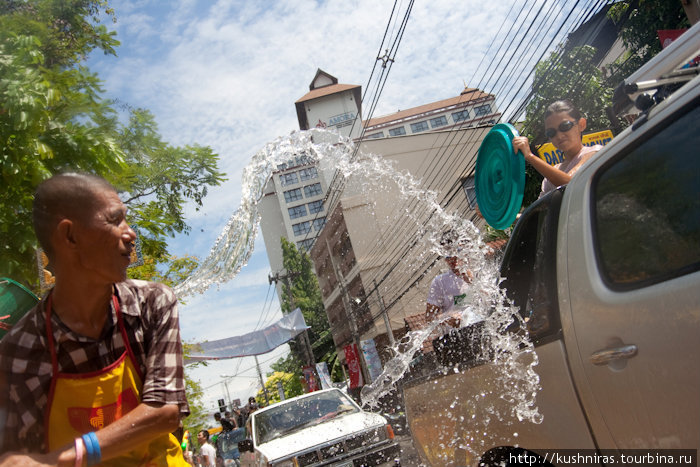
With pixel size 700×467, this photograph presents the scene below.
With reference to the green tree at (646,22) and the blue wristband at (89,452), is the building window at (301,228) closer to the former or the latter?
the green tree at (646,22)

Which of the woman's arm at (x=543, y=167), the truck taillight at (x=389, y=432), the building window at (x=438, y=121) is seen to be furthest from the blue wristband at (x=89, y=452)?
the building window at (x=438, y=121)

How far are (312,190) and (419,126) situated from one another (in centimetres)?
1811

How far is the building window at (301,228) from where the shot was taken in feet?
268

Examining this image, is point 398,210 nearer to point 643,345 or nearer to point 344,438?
point 344,438

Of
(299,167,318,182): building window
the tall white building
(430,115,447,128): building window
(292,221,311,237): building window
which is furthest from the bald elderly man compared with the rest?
(430,115,447,128): building window

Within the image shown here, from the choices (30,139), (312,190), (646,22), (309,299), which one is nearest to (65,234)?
(30,139)

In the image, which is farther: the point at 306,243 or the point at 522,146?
the point at 306,243

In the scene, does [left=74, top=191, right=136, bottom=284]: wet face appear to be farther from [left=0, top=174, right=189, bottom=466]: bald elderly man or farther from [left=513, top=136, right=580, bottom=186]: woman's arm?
[left=513, top=136, right=580, bottom=186]: woman's arm

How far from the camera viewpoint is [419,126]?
8250 centimetres

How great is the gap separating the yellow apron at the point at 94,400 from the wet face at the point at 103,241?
6.2 inches

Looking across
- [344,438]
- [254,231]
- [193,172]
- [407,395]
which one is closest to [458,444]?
[407,395]

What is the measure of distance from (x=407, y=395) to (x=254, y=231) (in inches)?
254

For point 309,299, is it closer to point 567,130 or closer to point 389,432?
point 389,432

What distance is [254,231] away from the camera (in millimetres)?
9289
